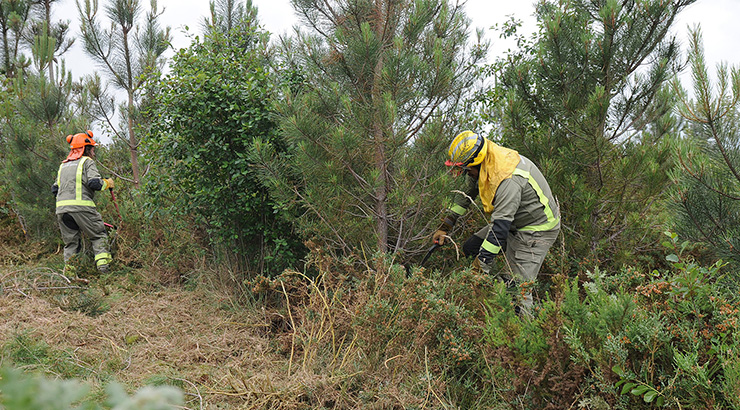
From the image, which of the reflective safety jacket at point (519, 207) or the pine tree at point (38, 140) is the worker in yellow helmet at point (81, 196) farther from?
the reflective safety jacket at point (519, 207)

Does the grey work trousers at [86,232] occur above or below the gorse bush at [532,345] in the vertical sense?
above

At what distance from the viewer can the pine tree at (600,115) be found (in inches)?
173

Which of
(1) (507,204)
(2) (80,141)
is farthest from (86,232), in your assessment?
(1) (507,204)

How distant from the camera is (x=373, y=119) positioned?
4.15m

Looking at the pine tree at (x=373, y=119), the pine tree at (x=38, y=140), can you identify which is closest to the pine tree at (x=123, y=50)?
the pine tree at (x=38, y=140)

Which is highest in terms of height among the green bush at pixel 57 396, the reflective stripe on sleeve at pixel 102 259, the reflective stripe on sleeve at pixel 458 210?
the reflective stripe on sleeve at pixel 458 210

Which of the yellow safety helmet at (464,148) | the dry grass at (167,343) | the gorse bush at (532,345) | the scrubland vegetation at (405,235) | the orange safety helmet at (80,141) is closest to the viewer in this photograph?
the gorse bush at (532,345)

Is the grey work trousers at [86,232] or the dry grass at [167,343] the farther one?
Answer: the grey work trousers at [86,232]

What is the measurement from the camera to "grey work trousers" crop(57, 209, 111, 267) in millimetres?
6918

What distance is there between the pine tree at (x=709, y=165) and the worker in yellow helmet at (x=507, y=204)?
3.71 feet

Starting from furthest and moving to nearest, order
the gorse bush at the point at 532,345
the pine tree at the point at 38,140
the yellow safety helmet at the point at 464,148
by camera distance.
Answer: the pine tree at the point at 38,140 < the yellow safety helmet at the point at 464,148 < the gorse bush at the point at 532,345

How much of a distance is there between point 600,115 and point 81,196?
659 cm

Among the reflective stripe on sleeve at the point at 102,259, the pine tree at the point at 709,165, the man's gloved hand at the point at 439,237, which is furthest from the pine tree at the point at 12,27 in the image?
the pine tree at the point at 709,165

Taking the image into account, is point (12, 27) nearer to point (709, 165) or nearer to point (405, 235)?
point (405, 235)
